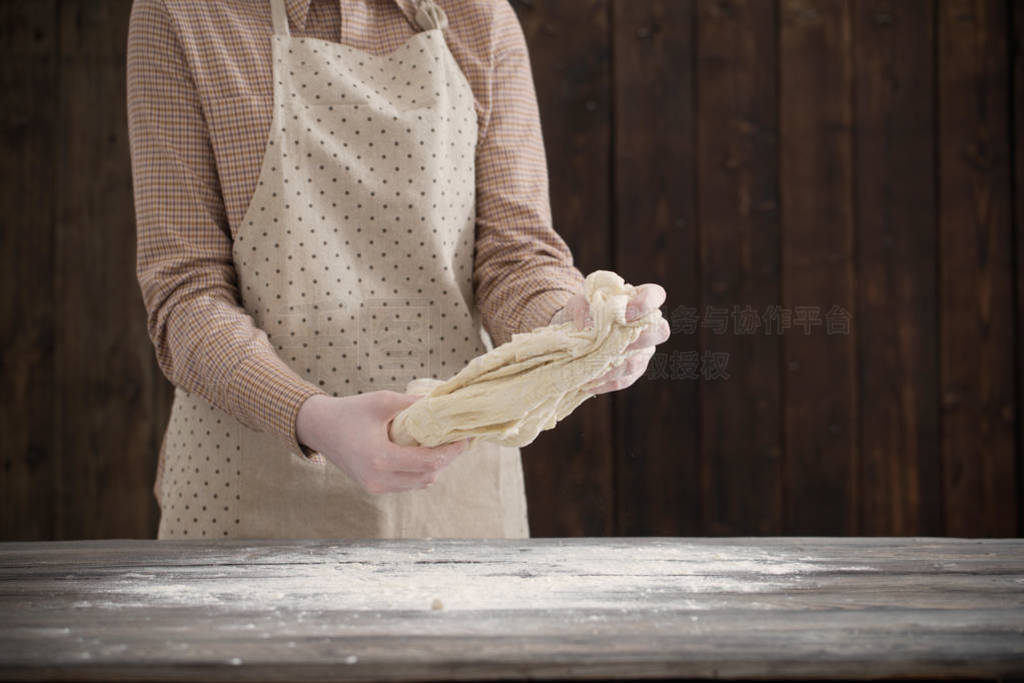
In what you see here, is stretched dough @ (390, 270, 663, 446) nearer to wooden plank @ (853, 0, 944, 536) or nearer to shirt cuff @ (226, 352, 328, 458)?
shirt cuff @ (226, 352, 328, 458)

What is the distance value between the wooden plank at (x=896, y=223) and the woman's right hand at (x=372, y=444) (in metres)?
1.28

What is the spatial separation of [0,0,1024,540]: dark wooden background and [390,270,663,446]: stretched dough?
1.03 meters

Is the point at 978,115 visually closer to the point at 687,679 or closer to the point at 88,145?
the point at 687,679

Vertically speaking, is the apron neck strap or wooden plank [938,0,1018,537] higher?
the apron neck strap

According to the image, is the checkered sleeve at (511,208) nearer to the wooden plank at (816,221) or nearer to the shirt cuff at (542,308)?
the shirt cuff at (542,308)

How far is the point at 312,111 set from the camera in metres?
1.10

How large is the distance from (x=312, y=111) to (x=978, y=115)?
4.83ft

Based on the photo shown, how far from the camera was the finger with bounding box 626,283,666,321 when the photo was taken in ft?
2.43

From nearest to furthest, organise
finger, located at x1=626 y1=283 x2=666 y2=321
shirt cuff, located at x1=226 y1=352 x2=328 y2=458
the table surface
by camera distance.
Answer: the table surface < finger, located at x1=626 y1=283 x2=666 y2=321 < shirt cuff, located at x1=226 y1=352 x2=328 y2=458

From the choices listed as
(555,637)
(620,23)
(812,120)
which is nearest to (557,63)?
(620,23)

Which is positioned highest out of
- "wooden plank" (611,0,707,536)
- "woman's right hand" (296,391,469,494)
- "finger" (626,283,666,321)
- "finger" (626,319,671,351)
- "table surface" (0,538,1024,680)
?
"wooden plank" (611,0,707,536)

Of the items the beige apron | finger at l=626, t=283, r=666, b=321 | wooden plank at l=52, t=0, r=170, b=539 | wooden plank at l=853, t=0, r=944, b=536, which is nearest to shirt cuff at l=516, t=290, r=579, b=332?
the beige apron

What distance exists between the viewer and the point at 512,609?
69cm

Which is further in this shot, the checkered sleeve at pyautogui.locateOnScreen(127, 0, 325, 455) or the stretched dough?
the checkered sleeve at pyautogui.locateOnScreen(127, 0, 325, 455)
